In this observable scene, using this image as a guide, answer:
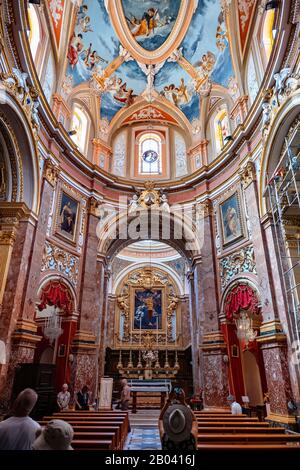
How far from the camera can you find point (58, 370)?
34.9 ft

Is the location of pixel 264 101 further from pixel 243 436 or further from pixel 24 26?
pixel 243 436

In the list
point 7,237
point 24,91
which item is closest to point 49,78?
point 24,91

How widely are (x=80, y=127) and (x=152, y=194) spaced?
486 centimetres

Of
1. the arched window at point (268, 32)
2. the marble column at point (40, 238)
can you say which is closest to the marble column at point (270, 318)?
the arched window at point (268, 32)

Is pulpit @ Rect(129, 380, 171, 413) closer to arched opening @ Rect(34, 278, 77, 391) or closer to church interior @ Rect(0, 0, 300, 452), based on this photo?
church interior @ Rect(0, 0, 300, 452)

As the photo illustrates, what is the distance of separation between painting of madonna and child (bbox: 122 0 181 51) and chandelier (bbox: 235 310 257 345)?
13562mm

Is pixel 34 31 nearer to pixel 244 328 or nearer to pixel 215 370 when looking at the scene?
pixel 244 328

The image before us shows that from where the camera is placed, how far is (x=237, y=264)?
37.2ft

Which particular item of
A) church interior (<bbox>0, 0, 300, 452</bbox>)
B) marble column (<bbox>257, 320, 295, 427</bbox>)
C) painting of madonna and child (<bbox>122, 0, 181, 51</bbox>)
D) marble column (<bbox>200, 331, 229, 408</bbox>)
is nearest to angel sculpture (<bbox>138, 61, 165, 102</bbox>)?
church interior (<bbox>0, 0, 300, 452</bbox>)

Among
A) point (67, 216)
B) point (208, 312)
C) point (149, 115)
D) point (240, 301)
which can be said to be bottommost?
point (208, 312)

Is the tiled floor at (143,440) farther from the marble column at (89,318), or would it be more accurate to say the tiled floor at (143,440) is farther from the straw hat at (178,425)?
the straw hat at (178,425)

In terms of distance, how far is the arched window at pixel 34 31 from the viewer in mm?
10293

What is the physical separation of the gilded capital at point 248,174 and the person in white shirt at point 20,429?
9.99 m

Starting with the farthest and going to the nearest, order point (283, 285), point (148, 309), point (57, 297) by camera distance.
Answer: point (148, 309) < point (57, 297) < point (283, 285)
